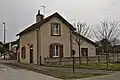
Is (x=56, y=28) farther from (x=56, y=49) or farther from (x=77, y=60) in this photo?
(x=77, y=60)

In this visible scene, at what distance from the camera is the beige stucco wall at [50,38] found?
3725 centimetres

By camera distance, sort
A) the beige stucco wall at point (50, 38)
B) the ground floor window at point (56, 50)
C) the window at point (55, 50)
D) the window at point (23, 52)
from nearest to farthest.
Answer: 1. the beige stucco wall at point (50, 38)
2. the ground floor window at point (56, 50)
3. the window at point (55, 50)
4. the window at point (23, 52)

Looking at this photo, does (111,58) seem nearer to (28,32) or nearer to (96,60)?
(96,60)

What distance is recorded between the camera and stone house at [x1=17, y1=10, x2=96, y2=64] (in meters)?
37.3

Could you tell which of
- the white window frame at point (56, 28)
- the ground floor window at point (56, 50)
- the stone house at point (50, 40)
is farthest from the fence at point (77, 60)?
the white window frame at point (56, 28)

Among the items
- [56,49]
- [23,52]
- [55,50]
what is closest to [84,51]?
[56,49]

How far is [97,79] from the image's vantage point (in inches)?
692

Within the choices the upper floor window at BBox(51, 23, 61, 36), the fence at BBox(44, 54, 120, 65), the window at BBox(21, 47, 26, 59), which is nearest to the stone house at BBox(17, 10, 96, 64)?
the upper floor window at BBox(51, 23, 61, 36)

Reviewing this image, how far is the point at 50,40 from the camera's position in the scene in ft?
124

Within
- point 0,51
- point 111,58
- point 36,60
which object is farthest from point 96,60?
point 0,51

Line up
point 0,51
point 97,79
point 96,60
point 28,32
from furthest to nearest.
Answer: point 0,51, point 28,32, point 96,60, point 97,79

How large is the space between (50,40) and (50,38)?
29cm

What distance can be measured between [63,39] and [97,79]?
70.7ft

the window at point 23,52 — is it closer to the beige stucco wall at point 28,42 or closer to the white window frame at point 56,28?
the beige stucco wall at point 28,42
